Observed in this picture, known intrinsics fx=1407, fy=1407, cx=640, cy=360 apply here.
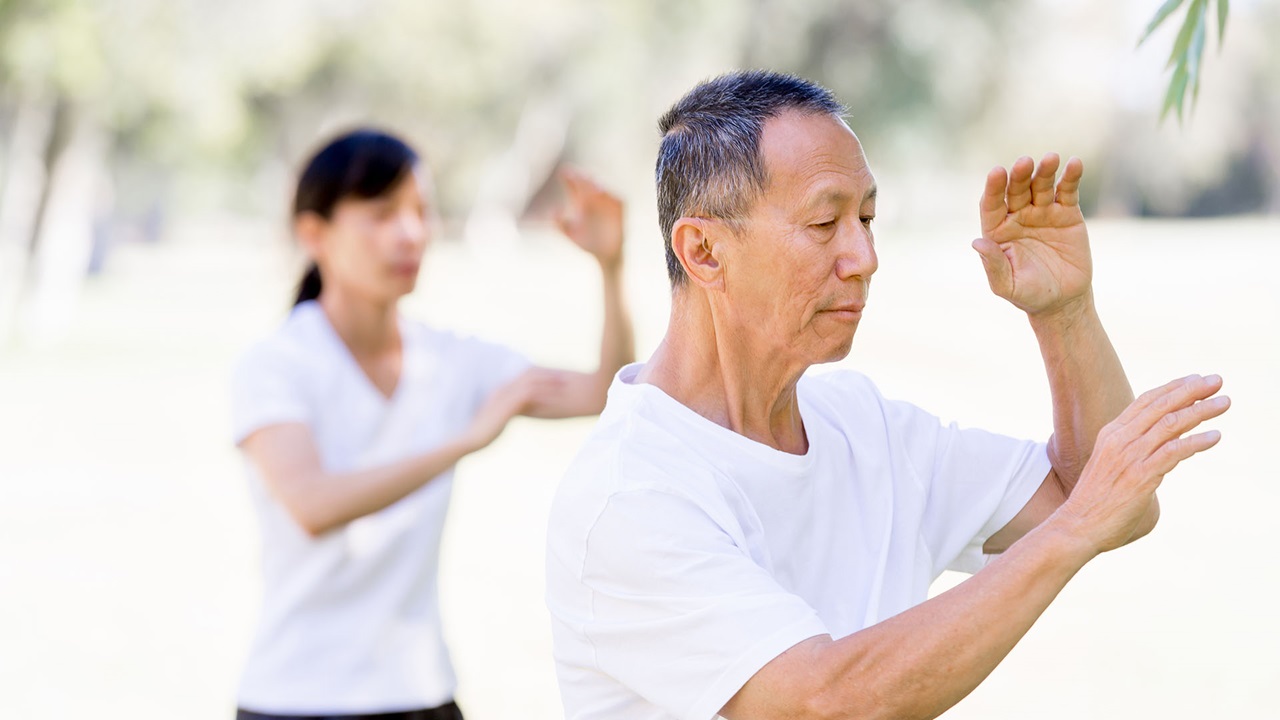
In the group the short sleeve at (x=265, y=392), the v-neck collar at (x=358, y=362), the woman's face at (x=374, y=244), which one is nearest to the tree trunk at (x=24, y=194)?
the woman's face at (x=374, y=244)

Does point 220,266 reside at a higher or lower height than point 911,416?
higher

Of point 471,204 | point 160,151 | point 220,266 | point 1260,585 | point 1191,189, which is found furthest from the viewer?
point 1191,189

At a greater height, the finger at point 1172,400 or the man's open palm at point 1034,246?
the man's open palm at point 1034,246

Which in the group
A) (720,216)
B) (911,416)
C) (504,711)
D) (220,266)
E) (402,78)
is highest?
(220,266)

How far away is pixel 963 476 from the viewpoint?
2.30m

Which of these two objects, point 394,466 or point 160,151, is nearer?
point 394,466

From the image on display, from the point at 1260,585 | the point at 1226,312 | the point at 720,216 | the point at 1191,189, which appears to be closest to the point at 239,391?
the point at 720,216

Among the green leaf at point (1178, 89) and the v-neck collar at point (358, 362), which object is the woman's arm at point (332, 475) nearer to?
the v-neck collar at point (358, 362)

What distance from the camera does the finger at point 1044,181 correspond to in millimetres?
2125

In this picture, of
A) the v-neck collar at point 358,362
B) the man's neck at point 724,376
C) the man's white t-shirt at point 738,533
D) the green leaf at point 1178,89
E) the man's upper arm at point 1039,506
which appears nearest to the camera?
the man's white t-shirt at point 738,533

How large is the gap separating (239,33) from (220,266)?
3043 centimetres

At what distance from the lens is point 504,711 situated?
5688mm

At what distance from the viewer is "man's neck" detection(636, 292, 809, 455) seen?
2.09 metres

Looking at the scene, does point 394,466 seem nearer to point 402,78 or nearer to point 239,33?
point 239,33
